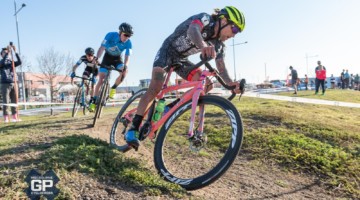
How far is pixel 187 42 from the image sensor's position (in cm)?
429

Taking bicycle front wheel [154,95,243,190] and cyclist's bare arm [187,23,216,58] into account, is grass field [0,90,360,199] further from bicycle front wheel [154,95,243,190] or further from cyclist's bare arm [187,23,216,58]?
cyclist's bare arm [187,23,216,58]

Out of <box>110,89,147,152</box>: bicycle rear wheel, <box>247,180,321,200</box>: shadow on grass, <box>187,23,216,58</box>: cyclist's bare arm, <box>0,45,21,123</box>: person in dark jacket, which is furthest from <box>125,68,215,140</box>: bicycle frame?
<box>0,45,21,123</box>: person in dark jacket

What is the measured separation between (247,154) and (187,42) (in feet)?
8.64

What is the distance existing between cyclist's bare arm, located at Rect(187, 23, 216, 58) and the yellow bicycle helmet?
44 centimetres

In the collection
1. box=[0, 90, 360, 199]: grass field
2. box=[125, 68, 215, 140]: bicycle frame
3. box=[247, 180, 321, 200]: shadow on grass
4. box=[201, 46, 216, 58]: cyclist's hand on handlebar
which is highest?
box=[201, 46, 216, 58]: cyclist's hand on handlebar

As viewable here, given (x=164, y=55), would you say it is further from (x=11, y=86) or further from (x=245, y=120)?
(x=11, y=86)

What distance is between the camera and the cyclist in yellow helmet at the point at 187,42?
4051 mm

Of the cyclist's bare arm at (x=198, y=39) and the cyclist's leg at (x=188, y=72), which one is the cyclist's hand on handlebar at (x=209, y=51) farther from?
the cyclist's leg at (x=188, y=72)

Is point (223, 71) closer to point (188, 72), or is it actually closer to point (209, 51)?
point (188, 72)

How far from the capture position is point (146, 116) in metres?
4.51

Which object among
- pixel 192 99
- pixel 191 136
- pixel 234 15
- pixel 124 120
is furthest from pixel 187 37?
pixel 124 120

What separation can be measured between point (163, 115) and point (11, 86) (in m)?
9.42

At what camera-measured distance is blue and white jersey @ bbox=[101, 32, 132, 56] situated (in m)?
7.95

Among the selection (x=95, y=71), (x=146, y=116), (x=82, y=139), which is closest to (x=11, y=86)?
(x=95, y=71)
